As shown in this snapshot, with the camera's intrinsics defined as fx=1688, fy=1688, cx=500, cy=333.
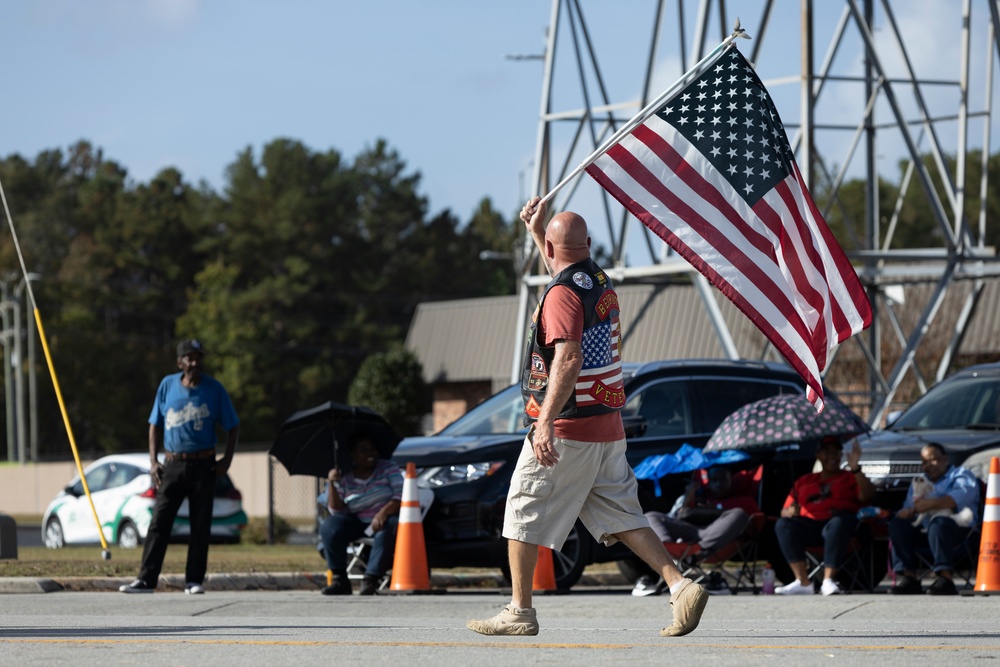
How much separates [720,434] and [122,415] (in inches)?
2691

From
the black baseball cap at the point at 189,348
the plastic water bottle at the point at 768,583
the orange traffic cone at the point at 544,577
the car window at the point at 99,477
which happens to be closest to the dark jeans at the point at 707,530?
the plastic water bottle at the point at 768,583

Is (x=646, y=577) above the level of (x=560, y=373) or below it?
below

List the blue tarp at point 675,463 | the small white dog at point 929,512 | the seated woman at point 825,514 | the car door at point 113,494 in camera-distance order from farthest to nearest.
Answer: the car door at point 113,494, the blue tarp at point 675,463, the seated woman at point 825,514, the small white dog at point 929,512

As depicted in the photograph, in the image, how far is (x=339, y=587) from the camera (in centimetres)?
1328

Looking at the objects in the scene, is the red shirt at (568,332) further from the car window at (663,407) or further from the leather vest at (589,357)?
the car window at (663,407)

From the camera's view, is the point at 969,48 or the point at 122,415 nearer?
the point at 969,48

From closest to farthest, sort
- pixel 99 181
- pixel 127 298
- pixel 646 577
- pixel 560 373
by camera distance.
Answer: pixel 560 373 < pixel 646 577 < pixel 127 298 < pixel 99 181

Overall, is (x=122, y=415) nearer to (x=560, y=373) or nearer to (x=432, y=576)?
(x=432, y=576)

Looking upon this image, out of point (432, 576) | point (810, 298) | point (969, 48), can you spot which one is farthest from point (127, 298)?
point (810, 298)

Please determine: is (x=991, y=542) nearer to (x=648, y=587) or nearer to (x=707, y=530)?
(x=707, y=530)

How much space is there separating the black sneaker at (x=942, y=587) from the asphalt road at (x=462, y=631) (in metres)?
0.43

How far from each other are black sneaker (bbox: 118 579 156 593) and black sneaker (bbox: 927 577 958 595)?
19.1ft

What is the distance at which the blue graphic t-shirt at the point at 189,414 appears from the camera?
12836mm

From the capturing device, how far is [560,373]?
26.2ft
